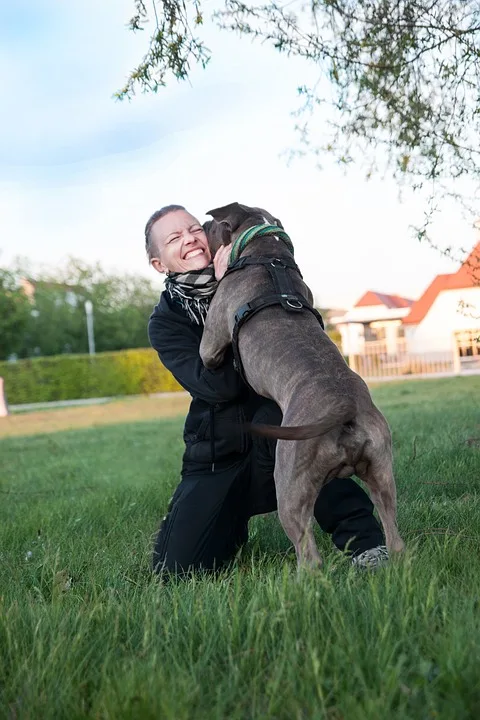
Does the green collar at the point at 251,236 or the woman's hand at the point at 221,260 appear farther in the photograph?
the woman's hand at the point at 221,260

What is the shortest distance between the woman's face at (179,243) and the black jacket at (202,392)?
21 centimetres

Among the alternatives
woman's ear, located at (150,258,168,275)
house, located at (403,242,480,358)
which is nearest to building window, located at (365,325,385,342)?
house, located at (403,242,480,358)

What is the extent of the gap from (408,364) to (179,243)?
28.5 meters

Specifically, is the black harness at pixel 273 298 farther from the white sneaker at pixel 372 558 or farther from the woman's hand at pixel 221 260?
the white sneaker at pixel 372 558

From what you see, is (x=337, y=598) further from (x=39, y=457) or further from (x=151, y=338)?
(x=39, y=457)

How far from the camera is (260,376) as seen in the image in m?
3.20

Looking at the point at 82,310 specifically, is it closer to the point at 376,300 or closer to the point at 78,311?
the point at 78,311

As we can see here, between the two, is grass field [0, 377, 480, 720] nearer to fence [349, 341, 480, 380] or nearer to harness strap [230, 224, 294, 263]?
harness strap [230, 224, 294, 263]

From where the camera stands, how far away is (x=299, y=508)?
108 inches

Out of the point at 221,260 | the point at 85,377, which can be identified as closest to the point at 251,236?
the point at 221,260

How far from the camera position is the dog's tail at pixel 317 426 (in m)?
2.46

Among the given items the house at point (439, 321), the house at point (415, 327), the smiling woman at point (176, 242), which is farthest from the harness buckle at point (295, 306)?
the house at point (439, 321)

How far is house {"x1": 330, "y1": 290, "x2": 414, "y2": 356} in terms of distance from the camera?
41.6 meters

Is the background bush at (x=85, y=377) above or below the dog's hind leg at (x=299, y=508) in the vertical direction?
above
